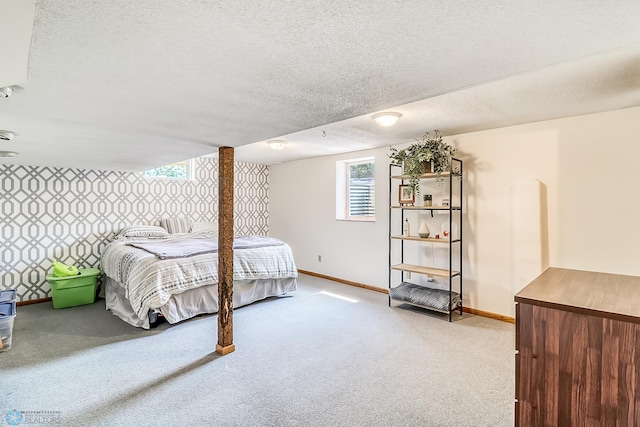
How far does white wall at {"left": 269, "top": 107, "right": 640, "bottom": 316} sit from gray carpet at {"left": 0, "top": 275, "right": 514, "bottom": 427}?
0.76 meters

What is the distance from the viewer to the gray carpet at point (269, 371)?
208cm

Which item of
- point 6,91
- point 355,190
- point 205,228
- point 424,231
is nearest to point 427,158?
point 424,231

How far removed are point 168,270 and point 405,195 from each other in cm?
302

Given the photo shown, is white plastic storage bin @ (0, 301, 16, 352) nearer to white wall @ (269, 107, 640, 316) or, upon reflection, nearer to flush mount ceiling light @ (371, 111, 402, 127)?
flush mount ceiling light @ (371, 111, 402, 127)

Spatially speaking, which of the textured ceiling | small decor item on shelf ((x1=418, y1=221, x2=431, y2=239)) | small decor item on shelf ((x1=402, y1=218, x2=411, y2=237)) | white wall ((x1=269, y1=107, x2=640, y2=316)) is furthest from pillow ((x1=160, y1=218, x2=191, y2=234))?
small decor item on shelf ((x1=418, y1=221, x2=431, y2=239))

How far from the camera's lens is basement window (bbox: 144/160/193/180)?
552cm

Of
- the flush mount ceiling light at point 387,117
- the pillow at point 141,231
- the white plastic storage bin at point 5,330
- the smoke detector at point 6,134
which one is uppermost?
the flush mount ceiling light at point 387,117

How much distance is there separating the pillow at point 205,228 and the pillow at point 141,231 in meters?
0.53

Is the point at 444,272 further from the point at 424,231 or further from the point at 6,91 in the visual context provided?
the point at 6,91

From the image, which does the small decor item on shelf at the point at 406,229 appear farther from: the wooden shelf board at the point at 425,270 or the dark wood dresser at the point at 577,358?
the dark wood dresser at the point at 577,358

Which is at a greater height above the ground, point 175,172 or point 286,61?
A: point 175,172

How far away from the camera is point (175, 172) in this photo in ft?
18.9

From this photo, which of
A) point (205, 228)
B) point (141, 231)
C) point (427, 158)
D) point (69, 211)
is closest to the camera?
point (427, 158)

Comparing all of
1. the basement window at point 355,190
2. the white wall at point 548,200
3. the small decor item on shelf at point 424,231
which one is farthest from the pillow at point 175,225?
the small decor item on shelf at point 424,231
